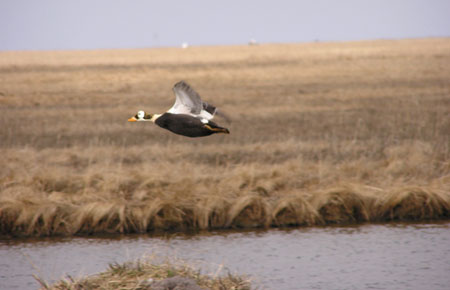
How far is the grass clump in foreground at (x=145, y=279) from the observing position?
33.4ft

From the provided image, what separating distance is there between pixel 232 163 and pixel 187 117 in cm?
1200

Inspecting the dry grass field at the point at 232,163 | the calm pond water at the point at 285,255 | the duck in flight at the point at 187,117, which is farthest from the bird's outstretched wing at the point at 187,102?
the dry grass field at the point at 232,163

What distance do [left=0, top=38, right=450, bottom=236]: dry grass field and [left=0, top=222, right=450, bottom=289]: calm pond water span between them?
494mm

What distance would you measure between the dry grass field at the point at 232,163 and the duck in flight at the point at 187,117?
693 cm

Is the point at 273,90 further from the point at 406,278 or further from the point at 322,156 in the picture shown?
the point at 406,278

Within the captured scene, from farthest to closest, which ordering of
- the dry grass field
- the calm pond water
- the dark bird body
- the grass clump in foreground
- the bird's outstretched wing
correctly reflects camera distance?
the dry grass field < the calm pond water < the grass clump in foreground < the bird's outstretched wing < the dark bird body

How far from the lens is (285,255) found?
13.9 m

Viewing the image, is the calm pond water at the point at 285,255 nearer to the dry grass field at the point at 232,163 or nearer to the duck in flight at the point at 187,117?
the dry grass field at the point at 232,163

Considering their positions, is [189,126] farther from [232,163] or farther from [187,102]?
[232,163]

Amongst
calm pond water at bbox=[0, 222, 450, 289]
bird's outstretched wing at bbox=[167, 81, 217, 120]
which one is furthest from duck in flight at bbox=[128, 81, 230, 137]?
calm pond water at bbox=[0, 222, 450, 289]

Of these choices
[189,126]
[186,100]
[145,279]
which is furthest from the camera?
[145,279]

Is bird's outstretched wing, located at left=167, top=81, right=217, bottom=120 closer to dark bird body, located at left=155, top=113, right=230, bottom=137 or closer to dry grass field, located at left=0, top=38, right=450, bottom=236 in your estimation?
dark bird body, located at left=155, top=113, right=230, bottom=137

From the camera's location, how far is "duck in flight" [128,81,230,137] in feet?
26.6

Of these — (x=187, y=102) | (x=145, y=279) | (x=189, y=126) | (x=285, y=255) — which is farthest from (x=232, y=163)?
(x=189, y=126)
